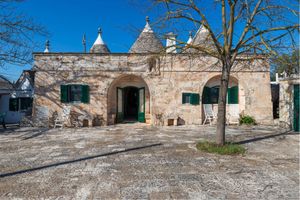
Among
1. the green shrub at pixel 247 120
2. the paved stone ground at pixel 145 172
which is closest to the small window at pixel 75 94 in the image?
the paved stone ground at pixel 145 172

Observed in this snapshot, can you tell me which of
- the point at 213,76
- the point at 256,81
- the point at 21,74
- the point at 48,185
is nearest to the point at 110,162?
the point at 48,185

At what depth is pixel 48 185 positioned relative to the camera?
3117mm

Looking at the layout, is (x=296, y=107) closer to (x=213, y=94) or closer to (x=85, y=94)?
(x=213, y=94)

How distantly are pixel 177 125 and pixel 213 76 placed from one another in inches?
144

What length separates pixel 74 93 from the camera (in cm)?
1024

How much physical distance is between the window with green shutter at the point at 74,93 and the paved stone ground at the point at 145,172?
468cm

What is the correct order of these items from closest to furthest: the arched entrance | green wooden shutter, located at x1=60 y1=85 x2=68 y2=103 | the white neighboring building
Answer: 1. green wooden shutter, located at x1=60 y1=85 x2=68 y2=103
2. the arched entrance
3. the white neighboring building

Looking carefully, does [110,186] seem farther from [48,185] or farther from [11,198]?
[11,198]

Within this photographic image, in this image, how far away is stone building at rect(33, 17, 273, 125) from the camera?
10.1 meters

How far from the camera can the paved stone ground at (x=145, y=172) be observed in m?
2.87


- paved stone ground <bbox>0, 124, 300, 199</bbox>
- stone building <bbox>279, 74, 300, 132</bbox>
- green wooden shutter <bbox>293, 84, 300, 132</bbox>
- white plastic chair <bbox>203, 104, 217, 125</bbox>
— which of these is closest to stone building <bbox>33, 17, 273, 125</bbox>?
white plastic chair <bbox>203, 104, 217, 125</bbox>

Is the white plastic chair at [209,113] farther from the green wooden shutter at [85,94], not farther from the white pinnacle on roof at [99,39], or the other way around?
the white pinnacle on roof at [99,39]

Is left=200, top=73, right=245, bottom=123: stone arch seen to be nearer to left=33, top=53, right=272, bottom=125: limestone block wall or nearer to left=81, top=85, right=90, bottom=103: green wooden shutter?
left=33, top=53, right=272, bottom=125: limestone block wall

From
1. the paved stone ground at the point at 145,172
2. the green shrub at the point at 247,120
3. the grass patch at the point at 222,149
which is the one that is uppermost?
the green shrub at the point at 247,120
